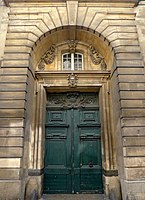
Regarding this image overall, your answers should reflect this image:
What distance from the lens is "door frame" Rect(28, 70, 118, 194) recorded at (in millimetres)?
6484

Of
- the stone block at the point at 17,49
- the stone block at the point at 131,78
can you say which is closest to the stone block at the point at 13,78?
the stone block at the point at 17,49

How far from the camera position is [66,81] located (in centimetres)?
739

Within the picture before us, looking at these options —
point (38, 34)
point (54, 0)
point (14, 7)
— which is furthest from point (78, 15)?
point (14, 7)

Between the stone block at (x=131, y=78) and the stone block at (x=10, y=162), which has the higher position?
the stone block at (x=131, y=78)

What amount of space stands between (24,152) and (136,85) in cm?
405

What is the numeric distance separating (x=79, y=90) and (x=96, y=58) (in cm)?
146

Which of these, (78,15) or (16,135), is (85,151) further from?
(78,15)

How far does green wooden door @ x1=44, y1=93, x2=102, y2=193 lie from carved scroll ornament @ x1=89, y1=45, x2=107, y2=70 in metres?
1.23

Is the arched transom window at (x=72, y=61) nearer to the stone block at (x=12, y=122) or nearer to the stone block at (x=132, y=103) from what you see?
the stone block at (x=132, y=103)

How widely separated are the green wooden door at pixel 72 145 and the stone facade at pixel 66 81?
1.17 ft

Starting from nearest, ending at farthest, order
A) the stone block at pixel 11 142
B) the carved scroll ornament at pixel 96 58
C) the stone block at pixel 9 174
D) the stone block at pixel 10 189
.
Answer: the stone block at pixel 10 189 < the stone block at pixel 9 174 < the stone block at pixel 11 142 < the carved scroll ornament at pixel 96 58

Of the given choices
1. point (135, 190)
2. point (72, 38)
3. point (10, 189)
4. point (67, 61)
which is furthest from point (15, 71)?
point (135, 190)

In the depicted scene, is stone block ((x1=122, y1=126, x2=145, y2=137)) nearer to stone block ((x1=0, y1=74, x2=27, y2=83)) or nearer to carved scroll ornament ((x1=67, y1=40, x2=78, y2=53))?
stone block ((x1=0, y1=74, x2=27, y2=83))

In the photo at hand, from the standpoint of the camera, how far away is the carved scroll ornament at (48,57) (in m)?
7.65
